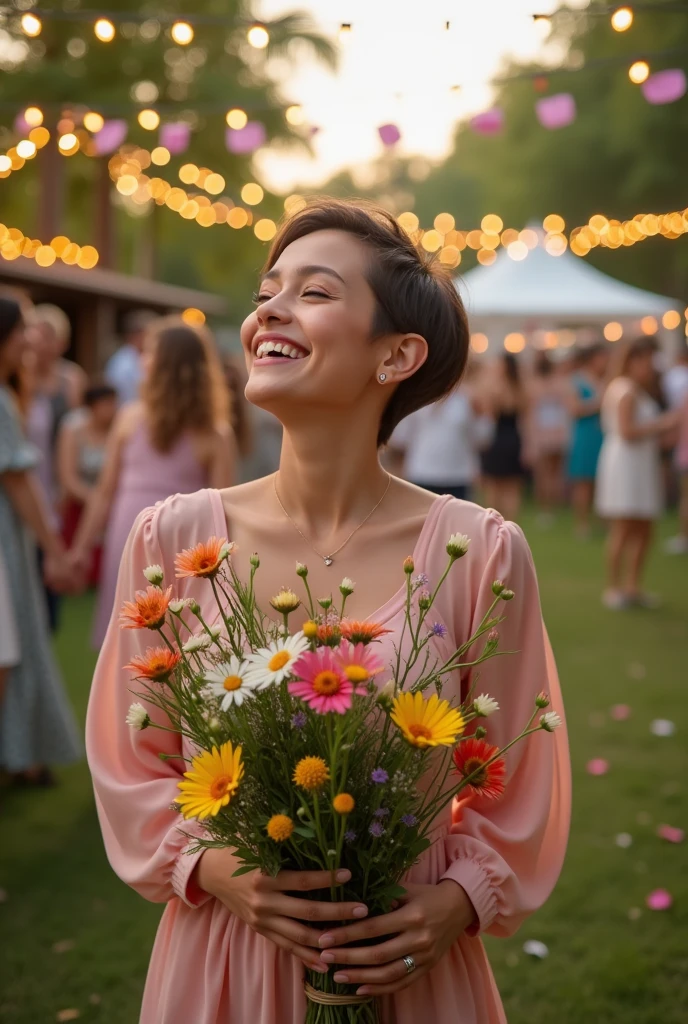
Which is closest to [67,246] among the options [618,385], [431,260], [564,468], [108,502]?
[564,468]

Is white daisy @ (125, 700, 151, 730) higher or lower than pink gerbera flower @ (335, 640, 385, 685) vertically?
lower

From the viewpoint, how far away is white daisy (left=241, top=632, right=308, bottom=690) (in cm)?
127

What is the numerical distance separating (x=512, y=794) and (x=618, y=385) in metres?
6.79

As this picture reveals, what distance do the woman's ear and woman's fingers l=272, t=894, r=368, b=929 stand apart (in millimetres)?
864

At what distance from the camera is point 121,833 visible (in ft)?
5.91

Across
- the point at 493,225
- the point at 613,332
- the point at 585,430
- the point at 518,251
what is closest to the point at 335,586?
the point at 585,430

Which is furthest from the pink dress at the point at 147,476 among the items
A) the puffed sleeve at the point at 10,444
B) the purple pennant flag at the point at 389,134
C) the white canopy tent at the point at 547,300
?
the white canopy tent at the point at 547,300

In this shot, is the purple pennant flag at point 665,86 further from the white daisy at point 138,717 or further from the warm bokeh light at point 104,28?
the white daisy at point 138,717

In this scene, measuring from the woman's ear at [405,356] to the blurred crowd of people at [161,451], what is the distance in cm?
175

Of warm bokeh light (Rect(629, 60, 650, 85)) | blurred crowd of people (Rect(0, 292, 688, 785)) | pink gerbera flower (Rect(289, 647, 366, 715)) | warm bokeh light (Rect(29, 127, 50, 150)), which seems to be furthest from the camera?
warm bokeh light (Rect(29, 127, 50, 150))

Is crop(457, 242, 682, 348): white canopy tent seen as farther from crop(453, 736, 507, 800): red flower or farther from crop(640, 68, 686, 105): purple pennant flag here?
crop(453, 736, 507, 800): red flower

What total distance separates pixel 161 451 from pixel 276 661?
353 centimetres

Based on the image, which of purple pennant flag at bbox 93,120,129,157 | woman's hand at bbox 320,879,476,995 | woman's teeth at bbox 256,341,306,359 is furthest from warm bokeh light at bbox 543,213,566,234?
woman's hand at bbox 320,879,476,995

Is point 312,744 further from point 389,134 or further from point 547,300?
point 547,300
